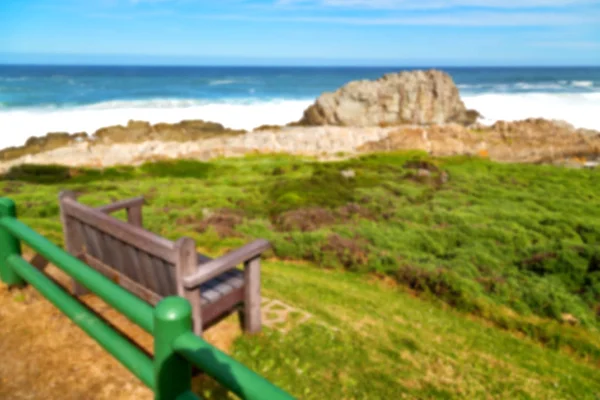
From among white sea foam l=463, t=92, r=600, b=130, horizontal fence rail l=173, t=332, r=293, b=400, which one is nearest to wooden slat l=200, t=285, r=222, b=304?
horizontal fence rail l=173, t=332, r=293, b=400

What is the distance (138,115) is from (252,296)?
53.0 meters

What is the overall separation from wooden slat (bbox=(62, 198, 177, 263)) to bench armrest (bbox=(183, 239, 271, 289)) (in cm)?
24

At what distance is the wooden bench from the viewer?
3652 millimetres

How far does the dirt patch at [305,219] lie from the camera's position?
10703mm

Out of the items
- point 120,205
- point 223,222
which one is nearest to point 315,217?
point 223,222

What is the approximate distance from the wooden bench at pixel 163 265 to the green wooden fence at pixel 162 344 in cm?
62

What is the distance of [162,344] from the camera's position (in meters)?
2.22

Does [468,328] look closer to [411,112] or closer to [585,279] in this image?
[585,279]

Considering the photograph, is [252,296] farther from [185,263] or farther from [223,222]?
[223,222]

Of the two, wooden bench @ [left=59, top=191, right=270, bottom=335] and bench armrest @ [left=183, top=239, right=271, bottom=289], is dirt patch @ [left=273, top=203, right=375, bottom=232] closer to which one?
wooden bench @ [left=59, top=191, right=270, bottom=335]

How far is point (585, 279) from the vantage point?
800 centimetres

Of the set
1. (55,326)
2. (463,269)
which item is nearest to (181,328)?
(55,326)

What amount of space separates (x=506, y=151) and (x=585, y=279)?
80.0 feet

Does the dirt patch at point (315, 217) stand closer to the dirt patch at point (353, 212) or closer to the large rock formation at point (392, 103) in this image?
the dirt patch at point (353, 212)
